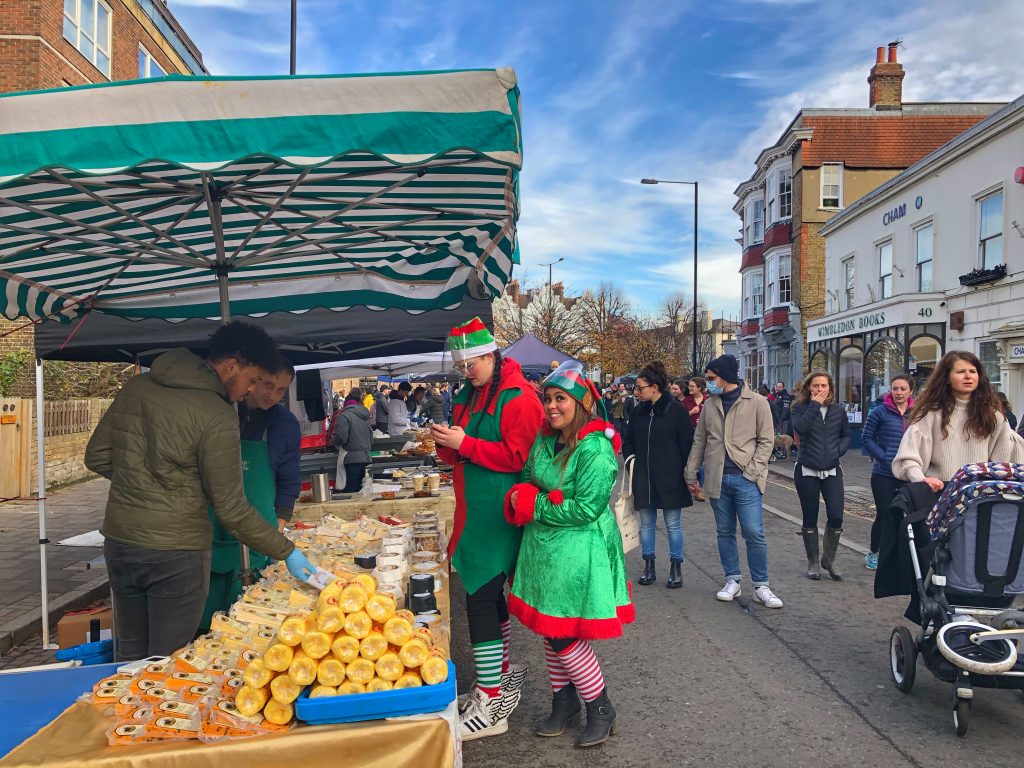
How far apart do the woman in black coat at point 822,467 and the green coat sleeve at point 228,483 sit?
17.5 ft

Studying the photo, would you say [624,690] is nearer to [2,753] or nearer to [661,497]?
[661,497]

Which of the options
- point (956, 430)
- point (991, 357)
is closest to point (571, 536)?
point (956, 430)

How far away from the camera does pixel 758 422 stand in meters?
6.14

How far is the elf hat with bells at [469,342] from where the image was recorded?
3.70 metres

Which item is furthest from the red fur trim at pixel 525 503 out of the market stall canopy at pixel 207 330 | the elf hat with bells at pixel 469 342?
the market stall canopy at pixel 207 330

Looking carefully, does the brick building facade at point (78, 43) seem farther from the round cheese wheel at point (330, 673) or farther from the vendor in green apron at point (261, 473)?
the round cheese wheel at point (330, 673)

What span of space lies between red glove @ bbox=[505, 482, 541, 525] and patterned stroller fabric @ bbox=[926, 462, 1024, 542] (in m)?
2.22

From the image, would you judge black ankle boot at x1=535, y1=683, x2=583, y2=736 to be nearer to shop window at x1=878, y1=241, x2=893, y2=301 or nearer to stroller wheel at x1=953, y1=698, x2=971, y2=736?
stroller wheel at x1=953, y1=698, x2=971, y2=736

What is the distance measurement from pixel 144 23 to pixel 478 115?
2774 centimetres

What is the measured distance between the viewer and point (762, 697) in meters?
4.33

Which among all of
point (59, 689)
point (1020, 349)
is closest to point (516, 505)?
point (59, 689)

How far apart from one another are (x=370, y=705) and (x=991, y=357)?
17.8 meters

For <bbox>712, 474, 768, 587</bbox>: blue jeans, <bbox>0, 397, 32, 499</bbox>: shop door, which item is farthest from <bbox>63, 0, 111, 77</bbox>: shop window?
<bbox>712, 474, 768, 587</bbox>: blue jeans

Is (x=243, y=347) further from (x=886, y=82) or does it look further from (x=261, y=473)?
(x=886, y=82)
